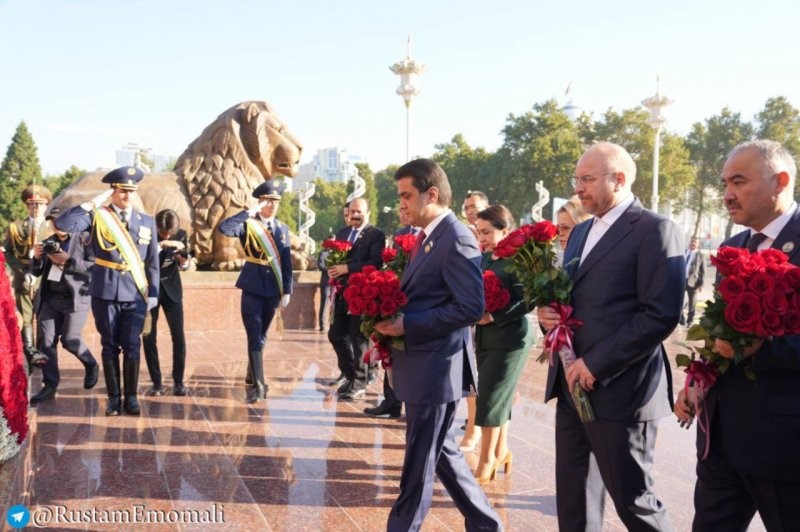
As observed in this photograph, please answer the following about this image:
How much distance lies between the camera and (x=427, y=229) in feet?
9.68

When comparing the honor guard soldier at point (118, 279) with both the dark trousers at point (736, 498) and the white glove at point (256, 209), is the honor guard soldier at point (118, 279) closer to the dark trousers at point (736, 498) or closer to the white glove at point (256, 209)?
the white glove at point (256, 209)

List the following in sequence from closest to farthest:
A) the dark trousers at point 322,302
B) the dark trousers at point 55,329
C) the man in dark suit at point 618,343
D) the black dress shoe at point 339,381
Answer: the man in dark suit at point 618,343, the dark trousers at point 55,329, the black dress shoe at point 339,381, the dark trousers at point 322,302

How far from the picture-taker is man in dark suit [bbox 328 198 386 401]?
604 cm

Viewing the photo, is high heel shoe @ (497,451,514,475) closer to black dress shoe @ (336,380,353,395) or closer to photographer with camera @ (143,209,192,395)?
black dress shoe @ (336,380,353,395)

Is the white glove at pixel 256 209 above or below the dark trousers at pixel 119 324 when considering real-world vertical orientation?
above

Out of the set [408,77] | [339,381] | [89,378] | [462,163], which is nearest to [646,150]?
[462,163]

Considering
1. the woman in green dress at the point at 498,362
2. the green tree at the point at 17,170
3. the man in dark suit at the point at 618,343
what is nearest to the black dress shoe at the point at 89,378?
the woman in green dress at the point at 498,362

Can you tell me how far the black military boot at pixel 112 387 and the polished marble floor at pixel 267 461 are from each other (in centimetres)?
12

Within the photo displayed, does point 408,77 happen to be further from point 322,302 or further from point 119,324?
point 119,324

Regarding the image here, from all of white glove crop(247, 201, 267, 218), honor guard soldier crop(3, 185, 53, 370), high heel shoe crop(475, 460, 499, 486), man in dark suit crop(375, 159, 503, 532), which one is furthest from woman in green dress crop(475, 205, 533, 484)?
honor guard soldier crop(3, 185, 53, 370)

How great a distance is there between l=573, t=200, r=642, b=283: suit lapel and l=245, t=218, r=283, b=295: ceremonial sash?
4.05 meters

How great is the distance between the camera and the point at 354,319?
241 inches

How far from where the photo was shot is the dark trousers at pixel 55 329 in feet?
18.8

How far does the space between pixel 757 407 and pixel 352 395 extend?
4379 mm
